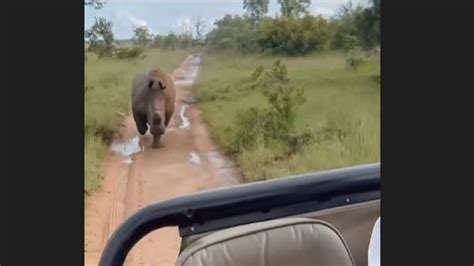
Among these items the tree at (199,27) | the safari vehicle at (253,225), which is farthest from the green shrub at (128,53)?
the safari vehicle at (253,225)

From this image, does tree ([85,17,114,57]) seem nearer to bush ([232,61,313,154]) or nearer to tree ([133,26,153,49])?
tree ([133,26,153,49])

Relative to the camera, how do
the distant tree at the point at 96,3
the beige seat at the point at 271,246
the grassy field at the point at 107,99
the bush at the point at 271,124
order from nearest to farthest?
1. the beige seat at the point at 271,246
2. the distant tree at the point at 96,3
3. the grassy field at the point at 107,99
4. the bush at the point at 271,124

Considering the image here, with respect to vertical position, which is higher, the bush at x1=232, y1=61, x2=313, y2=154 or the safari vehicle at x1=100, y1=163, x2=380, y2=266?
the bush at x1=232, y1=61, x2=313, y2=154

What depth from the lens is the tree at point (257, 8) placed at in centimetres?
119

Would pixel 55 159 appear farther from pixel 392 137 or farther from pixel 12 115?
pixel 392 137

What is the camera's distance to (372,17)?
3.55ft

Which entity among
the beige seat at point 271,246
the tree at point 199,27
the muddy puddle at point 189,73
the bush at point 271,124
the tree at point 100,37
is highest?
the tree at point 199,27

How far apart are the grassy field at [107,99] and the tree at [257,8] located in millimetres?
144

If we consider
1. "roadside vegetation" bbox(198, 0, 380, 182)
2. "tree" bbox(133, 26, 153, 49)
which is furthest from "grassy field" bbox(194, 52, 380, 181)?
"tree" bbox(133, 26, 153, 49)

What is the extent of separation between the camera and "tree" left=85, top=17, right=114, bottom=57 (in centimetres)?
107

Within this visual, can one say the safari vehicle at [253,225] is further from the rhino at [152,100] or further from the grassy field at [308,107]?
the rhino at [152,100]

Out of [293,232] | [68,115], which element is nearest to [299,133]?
[293,232]

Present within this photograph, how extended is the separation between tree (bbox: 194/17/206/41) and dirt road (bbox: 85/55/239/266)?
38mm

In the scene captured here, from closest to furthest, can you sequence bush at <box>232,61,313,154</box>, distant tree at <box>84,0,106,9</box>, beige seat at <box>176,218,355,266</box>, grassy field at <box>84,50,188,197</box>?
beige seat at <box>176,218,355,266</box>, distant tree at <box>84,0,106,9</box>, grassy field at <box>84,50,188,197</box>, bush at <box>232,61,313,154</box>
